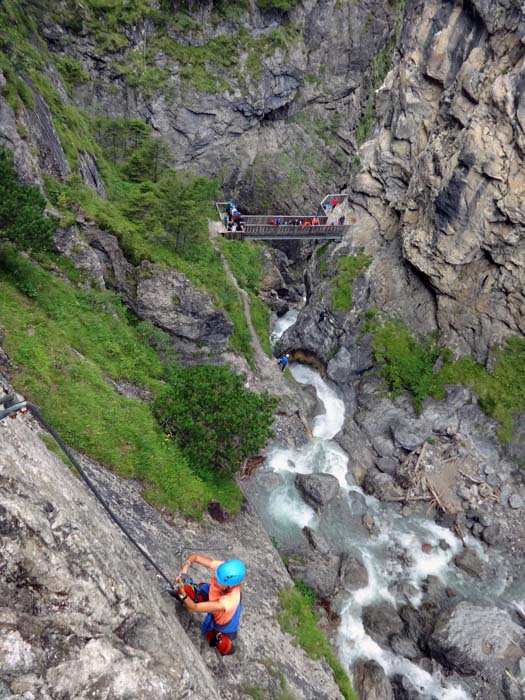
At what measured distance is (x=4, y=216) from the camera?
577 inches

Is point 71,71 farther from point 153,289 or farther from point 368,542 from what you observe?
point 368,542

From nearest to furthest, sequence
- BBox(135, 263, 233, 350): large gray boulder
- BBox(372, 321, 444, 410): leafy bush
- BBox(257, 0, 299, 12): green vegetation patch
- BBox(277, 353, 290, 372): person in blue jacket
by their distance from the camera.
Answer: BBox(135, 263, 233, 350): large gray boulder, BBox(372, 321, 444, 410): leafy bush, BBox(277, 353, 290, 372): person in blue jacket, BBox(257, 0, 299, 12): green vegetation patch

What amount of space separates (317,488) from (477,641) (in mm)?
9692

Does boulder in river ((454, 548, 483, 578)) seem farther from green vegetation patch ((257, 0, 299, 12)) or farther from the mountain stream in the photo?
green vegetation patch ((257, 0, 299, 12))

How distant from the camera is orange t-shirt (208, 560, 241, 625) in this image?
6.46 m

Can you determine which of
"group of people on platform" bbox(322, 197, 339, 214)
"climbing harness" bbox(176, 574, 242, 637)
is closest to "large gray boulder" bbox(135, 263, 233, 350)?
"group of people on platform" bbox(322, 197, 339, 214)

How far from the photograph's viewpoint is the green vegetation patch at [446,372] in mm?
28125

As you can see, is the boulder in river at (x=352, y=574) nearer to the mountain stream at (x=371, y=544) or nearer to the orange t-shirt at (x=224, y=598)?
the mountain stream at (x=371, y=544)

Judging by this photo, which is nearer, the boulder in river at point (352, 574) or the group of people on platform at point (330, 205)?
the boulder in river at point (352, 574)

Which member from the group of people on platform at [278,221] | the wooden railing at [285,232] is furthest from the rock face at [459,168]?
the group of people on platform at [278,221]

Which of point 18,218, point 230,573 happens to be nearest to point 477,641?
point 230,573

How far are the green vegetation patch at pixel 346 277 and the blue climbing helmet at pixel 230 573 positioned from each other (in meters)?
29.9

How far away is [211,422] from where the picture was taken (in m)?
15.3

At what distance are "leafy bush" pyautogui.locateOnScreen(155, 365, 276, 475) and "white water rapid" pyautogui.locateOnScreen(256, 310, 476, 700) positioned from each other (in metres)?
7.72
